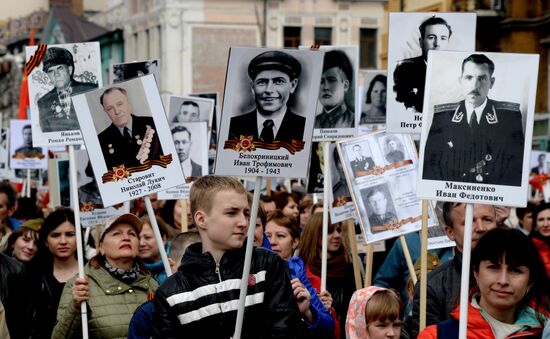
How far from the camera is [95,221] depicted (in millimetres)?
12820

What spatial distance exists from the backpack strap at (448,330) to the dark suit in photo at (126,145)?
2769 mm

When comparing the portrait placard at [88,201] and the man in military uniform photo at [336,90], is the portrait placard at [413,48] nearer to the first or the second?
the man in military uniform photo at [336,90]

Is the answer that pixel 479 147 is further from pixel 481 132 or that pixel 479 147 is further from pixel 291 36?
pixel 291 36

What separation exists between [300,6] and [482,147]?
57261mm

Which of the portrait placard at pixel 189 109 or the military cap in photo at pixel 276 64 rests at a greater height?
the military cap in photo at pixel 276 64

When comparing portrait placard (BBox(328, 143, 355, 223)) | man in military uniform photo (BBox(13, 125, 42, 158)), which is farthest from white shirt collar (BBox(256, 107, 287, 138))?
man in military uniform photo (BBox(13, 125, 42, 158))

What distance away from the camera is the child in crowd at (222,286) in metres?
6.29

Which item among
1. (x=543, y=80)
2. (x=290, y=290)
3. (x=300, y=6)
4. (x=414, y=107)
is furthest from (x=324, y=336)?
(x=300, y=6)

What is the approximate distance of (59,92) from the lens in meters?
10.3

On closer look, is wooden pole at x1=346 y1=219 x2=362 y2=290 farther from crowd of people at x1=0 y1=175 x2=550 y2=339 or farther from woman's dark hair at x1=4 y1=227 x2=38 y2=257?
woman's dark hair at x1=4 y1=227 x2=38 y2=257

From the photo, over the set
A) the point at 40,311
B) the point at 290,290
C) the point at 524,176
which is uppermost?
the point at 524,176

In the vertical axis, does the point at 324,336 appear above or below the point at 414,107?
below

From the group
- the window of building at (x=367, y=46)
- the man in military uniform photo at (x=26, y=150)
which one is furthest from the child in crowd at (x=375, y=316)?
the window of building at (x=367, y=46)

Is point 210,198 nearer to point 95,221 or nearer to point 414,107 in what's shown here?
point 414,107
